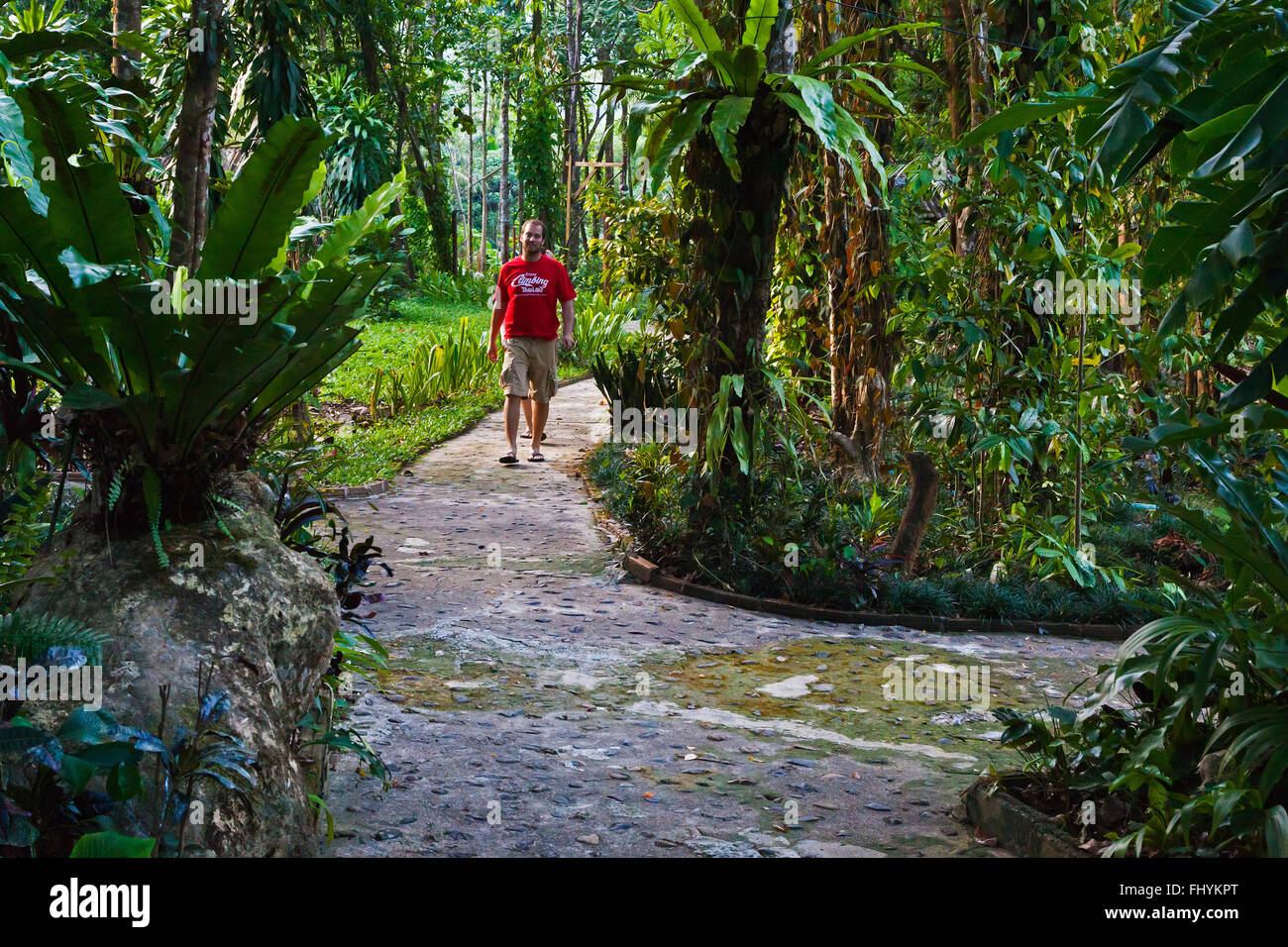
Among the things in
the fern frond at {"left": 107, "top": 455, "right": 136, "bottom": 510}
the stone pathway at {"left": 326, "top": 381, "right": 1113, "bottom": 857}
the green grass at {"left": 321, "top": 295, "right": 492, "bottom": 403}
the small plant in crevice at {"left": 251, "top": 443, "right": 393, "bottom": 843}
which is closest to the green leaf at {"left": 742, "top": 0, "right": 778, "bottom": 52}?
the stone pathway at {"left": 326, "top": 381, "right": 1113, "bottom": 857}

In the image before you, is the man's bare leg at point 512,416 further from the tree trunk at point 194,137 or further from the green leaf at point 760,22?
the tree trunk at point 194,137

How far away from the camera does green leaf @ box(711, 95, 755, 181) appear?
18.0 feet

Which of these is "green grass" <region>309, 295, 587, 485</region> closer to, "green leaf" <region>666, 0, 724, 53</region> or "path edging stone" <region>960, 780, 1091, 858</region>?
"green leaf" <region>666, 0, 724, 53</region>

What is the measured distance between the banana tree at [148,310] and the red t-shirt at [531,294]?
633 centimetres

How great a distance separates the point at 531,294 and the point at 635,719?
18.7ft

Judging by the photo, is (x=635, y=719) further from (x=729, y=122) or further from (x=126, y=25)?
(x=126, y=25)

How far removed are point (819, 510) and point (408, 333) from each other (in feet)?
41.0

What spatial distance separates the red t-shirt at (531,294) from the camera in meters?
9.31

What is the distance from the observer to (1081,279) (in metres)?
6.25

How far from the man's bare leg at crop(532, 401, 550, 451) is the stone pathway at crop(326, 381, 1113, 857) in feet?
9.34

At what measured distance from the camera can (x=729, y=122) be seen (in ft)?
18.5

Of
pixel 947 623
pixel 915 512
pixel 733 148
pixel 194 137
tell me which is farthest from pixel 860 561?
pixel 194 137
